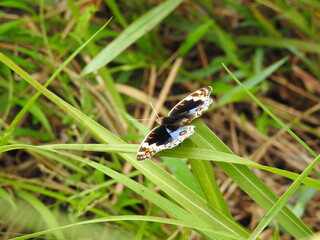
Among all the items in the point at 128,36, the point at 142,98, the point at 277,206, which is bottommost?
the point at 277,206

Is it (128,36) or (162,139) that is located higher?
(128,36)

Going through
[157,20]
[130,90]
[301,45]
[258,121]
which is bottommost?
[258,121]

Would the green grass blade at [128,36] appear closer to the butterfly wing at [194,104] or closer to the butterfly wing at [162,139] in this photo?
the butterfly wing at [194,104]

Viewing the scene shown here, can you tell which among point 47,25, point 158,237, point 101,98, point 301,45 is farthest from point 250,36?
point 158,237

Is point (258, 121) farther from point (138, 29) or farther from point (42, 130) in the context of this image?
point (42, 130)

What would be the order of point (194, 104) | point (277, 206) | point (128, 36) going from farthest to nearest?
point (128, 36)
point (194, 104)
point (277, 206)

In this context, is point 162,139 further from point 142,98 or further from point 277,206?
point 142,98

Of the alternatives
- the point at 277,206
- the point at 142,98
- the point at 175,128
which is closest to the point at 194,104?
the point at 175,128
